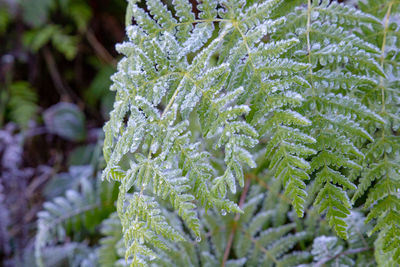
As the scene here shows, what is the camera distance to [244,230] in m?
1.27

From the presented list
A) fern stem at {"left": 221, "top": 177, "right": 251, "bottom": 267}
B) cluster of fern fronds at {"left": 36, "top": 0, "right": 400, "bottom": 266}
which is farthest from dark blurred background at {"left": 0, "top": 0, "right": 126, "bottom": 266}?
cluster of fern fronds at {"left": 36, "top": 0, "right": 400, "bottom": 266}

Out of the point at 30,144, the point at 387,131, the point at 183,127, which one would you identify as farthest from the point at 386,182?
the point at 30,144

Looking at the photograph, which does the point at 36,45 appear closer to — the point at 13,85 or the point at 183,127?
the point at 13,85

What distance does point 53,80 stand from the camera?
10.5 ft

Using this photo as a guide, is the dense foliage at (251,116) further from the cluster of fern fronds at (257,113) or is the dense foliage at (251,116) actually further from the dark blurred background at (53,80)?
the dark blurred background at (53,80)

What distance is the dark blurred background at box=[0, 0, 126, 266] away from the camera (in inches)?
105

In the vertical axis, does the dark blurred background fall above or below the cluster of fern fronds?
above

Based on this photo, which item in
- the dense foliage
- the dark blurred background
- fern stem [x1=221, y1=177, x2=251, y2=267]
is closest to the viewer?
the dense foliage

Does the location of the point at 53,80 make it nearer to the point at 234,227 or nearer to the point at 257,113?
the point at 234,227

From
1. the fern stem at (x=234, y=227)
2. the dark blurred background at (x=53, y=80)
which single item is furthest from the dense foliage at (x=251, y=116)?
the dark blurred background at (x=53, y=80)

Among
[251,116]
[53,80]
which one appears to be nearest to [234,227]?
[251,116]

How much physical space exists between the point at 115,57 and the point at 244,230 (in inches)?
90.3

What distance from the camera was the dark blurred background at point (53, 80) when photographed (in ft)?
8.72

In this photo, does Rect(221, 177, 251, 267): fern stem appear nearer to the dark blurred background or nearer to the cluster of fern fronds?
the cluster of fern fronds
